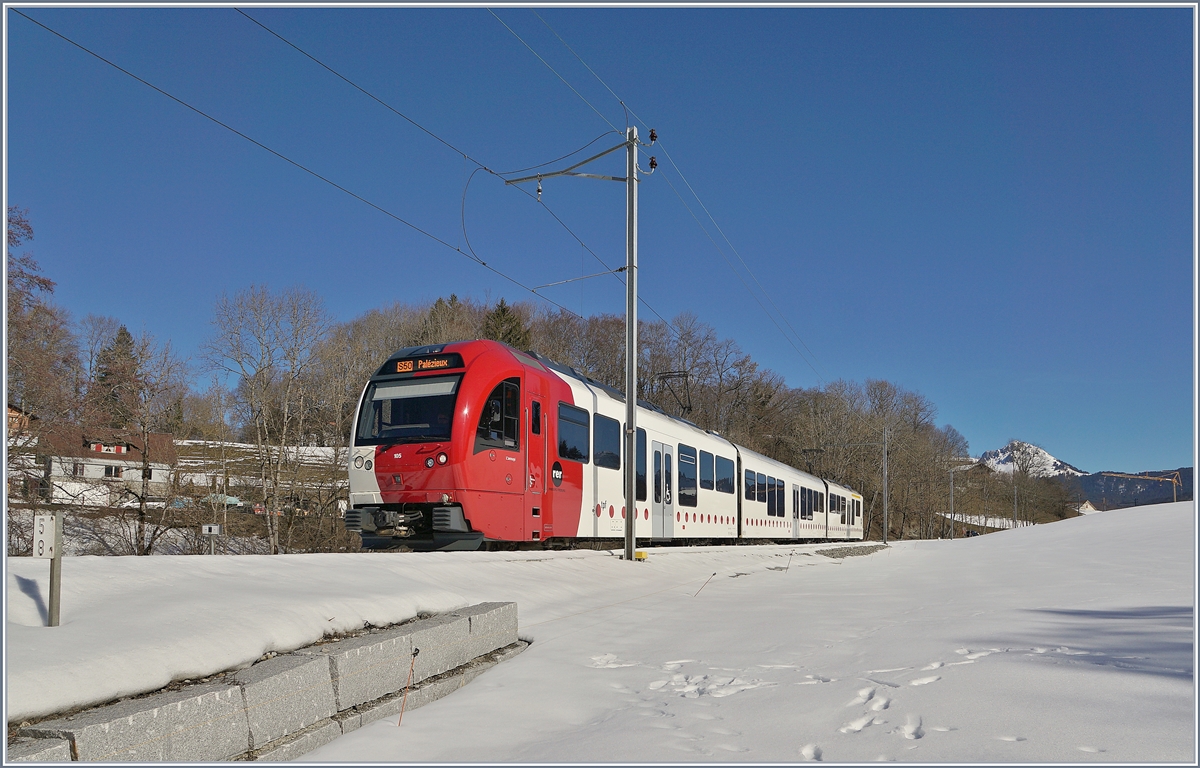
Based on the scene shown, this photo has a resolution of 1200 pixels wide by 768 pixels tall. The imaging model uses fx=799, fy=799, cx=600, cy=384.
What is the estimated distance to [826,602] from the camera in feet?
30.5

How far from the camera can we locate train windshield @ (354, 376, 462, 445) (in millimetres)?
12500

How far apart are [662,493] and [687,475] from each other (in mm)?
1845

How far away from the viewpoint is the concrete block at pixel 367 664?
14.0 ft

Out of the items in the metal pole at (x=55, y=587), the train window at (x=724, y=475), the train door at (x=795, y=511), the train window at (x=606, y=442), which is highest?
the train window at (x=606, y=442)

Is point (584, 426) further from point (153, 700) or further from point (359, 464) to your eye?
point (153, 700)

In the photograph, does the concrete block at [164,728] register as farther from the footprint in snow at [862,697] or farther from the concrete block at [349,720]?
the footprint in snow at [862,697]

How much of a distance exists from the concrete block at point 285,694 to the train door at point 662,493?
14538 mm

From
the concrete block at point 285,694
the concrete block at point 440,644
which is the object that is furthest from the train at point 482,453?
the concrete block at point 285,694

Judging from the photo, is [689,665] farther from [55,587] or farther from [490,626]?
[55,587]

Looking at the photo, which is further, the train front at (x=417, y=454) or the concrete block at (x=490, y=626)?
the train front at (x=417, y=454)

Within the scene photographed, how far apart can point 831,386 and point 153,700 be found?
241ft

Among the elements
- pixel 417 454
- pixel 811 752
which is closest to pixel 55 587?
pixel 811 752

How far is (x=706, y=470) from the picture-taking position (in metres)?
22.2

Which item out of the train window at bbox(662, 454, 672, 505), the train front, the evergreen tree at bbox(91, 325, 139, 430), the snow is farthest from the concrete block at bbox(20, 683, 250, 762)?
the evergreen tree at bbox(91, 325, 139, 430)
